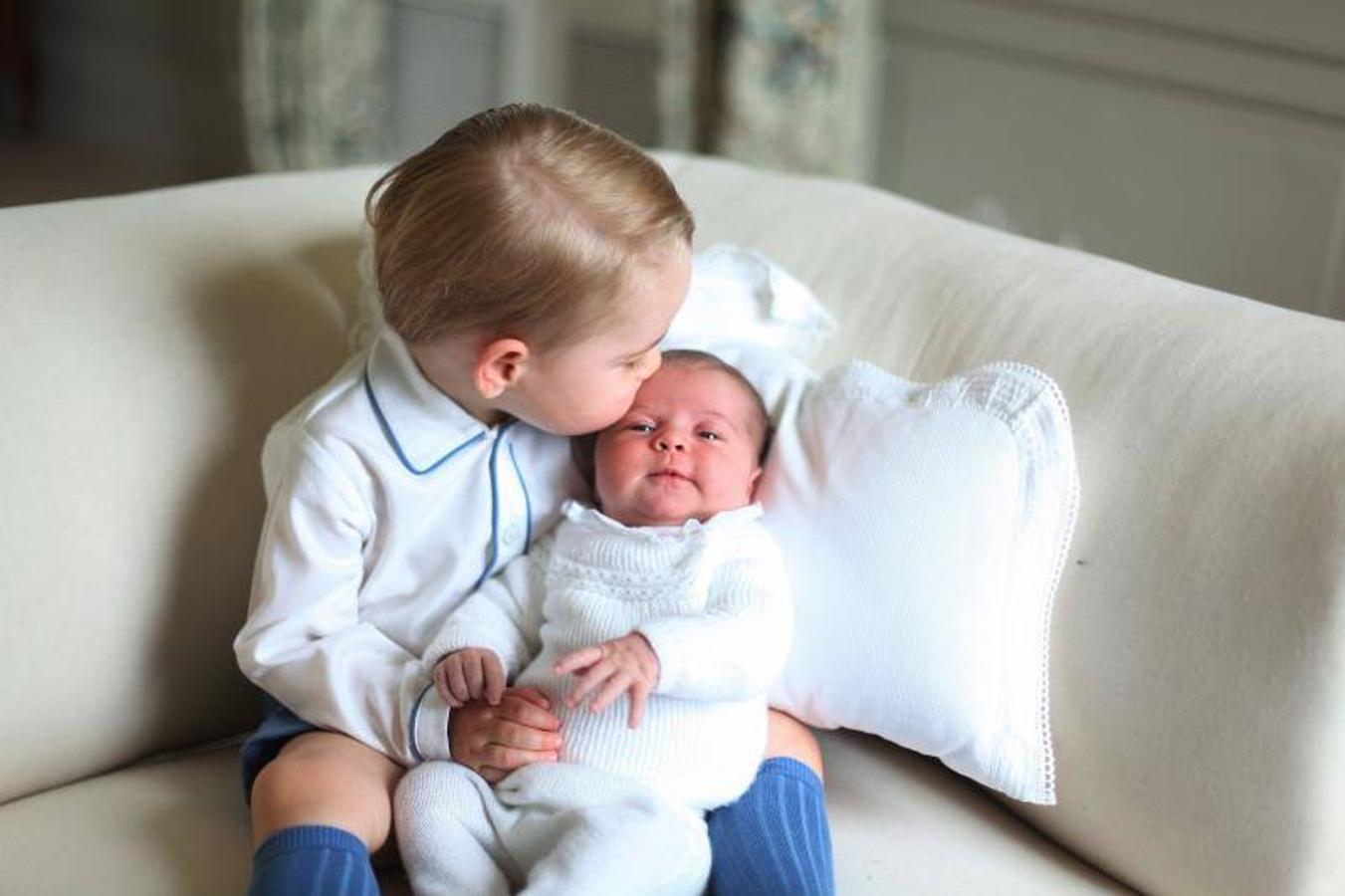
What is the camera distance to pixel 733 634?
4.13ft

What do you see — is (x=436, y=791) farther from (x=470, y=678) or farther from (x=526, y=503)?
(x=526, y=503)

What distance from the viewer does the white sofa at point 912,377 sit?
1.20 meters

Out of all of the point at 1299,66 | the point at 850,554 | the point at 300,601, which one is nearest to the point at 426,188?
the point at 300,601

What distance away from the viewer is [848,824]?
1.36 metres

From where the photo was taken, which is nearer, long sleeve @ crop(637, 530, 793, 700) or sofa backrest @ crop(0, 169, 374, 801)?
long sleeve @ crop(637, 530, 793, 700)

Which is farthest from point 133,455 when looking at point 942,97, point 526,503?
point 942,97

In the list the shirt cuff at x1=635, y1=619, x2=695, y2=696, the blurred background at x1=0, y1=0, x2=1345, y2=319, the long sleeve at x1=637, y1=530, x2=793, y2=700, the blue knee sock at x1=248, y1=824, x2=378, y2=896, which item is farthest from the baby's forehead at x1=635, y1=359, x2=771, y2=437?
the blurred background at x1=0, y1=0, x2=1345, y2=319

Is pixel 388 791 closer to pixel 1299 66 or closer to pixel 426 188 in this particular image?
pixel 426 188

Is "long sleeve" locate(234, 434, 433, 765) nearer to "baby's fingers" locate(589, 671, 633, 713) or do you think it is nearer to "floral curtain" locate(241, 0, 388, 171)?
"baby's fingers" locate(589, 671, 633, 713)

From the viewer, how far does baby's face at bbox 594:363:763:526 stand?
4.44ft

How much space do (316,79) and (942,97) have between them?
154 cm

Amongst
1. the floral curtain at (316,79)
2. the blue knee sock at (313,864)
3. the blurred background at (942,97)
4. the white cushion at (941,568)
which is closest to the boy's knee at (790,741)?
the white cushion at (941,568)

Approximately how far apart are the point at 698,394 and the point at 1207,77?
55.2 inches

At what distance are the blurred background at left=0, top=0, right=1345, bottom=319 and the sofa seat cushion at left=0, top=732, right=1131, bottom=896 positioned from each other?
4.09 ft
